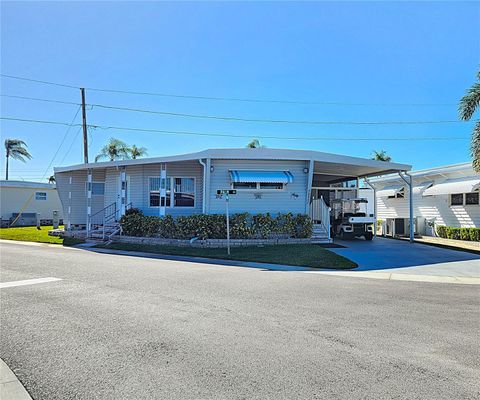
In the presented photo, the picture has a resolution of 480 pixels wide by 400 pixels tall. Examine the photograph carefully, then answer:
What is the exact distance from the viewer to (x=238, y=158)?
13.9m

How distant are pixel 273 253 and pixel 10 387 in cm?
910

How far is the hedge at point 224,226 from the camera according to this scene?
13.6m

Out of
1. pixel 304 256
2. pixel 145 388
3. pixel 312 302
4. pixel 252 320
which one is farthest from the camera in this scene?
pixel 304 256

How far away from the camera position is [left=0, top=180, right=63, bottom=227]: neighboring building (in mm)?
27641

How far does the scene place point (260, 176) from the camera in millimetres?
14109

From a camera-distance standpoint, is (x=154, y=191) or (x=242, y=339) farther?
(x=154, y=191)

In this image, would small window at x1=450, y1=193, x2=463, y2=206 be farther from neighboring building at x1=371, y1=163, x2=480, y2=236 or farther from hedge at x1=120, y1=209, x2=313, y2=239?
hedge at x1=120, y1=209, x2=313, y2=239

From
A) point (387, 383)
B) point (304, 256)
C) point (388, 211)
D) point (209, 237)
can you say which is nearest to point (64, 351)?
point (387, 383)

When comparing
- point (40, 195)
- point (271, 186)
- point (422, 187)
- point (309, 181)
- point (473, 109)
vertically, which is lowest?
point (271, 186)

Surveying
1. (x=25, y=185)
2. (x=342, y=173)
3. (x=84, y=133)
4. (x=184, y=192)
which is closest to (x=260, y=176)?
(x=184, y=192)

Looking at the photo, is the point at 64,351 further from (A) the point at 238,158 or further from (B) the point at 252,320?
(A) the point at 238,158

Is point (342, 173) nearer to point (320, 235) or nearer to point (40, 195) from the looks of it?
point (320, 235)

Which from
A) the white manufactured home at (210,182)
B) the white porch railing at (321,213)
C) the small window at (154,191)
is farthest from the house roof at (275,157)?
the white porch railing at (321,213)

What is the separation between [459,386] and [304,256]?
25.6ft
